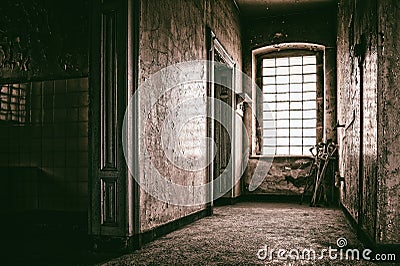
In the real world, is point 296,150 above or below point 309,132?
below

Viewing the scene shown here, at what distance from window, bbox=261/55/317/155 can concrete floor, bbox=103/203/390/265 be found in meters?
2.73

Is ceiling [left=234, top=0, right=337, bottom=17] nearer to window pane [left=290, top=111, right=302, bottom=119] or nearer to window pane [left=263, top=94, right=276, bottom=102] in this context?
window pane [left=263, top=94, right=276, bottom=102]

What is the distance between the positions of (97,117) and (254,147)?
571 cm

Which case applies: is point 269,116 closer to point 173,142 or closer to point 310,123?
point 310,123

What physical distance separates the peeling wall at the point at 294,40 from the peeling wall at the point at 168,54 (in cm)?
256

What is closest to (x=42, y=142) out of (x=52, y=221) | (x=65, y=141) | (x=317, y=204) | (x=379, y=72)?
(x=65, y=141)

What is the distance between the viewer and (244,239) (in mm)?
4066

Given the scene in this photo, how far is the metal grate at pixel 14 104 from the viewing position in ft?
17.7

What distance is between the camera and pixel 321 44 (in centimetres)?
845

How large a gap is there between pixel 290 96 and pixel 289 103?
0.15 meters

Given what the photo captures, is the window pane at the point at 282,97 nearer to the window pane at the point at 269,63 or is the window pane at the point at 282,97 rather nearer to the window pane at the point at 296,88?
the window pane at the point at 296,88

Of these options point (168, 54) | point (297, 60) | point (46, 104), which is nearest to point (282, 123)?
point (297, 60)

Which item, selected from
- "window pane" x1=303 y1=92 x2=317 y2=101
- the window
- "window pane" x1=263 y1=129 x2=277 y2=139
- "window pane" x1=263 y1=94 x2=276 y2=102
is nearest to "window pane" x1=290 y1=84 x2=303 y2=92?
the window

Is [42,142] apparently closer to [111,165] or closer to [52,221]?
[52,221]
